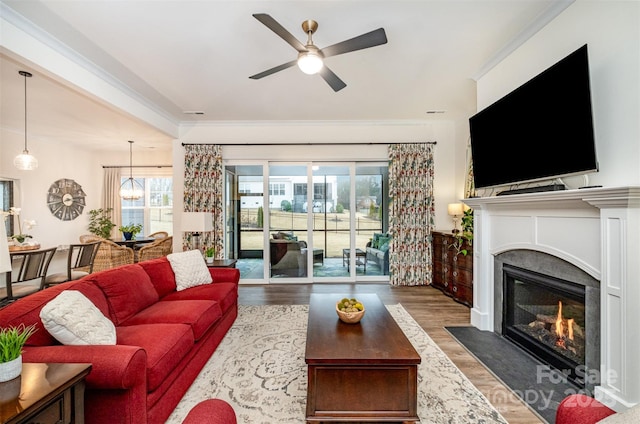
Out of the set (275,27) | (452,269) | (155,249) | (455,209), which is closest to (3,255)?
→ (275,27)

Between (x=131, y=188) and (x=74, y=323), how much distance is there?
6.34 metres

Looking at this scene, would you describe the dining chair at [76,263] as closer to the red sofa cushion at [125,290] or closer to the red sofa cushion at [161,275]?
the red sofa cushion at [161,275]

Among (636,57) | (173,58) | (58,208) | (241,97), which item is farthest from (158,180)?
(636,57)

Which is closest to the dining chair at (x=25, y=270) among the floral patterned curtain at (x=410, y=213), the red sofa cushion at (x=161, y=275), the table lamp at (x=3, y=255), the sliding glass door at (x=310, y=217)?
the red sofa cushion at (x=161, y=275)

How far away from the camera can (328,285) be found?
5.37 meters

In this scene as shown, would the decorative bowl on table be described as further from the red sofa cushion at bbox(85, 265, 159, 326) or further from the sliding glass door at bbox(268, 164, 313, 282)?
the sliding glass door at bbox(268, 164, 313, 282)

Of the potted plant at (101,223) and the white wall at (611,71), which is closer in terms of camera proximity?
the white wall at (611,71)

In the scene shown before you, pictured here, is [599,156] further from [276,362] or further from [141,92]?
[141,92]

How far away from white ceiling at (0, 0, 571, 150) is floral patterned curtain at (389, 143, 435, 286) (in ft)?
2.49

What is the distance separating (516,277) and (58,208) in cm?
820

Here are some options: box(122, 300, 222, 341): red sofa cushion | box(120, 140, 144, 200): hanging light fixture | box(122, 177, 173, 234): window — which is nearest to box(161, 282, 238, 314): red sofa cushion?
box(122, 300, 222, 341): red sofa cushion

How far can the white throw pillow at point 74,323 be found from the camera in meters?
1.68

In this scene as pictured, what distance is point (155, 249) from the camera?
5.55 metres

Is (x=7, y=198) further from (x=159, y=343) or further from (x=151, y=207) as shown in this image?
(x=159, y=343)
